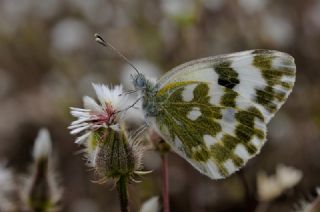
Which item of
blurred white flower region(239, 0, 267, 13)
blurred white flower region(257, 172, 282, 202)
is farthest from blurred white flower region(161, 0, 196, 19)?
blurred white flower region(257, 172, 282, 202)

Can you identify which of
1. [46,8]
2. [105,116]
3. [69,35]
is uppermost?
[46,8]

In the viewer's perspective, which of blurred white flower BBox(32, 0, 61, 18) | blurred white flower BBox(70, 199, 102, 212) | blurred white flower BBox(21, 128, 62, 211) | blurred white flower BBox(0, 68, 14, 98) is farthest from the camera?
blurred white flower BBox(32, 0, 61, 18)

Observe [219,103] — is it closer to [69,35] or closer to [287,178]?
[287,178]

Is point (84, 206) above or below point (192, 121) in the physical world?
above

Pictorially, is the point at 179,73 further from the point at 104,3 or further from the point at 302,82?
the point at 104,3

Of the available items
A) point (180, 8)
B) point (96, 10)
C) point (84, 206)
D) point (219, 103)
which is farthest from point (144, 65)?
point (219, 103)

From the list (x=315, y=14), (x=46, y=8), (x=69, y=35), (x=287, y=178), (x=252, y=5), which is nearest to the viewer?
(x=287, y=178)

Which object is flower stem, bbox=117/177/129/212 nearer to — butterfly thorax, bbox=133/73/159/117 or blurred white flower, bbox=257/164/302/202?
butterfly thorax, bbox=133/73/159/117
